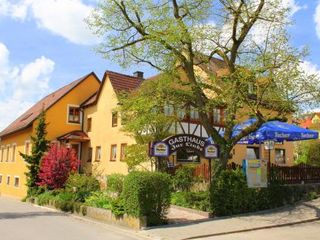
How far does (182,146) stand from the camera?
1820 cm

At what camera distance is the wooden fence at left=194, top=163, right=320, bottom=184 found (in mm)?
20016

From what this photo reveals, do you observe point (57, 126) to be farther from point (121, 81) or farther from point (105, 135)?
point (121, 81)

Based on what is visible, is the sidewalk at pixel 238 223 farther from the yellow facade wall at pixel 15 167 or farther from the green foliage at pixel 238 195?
the yellow facade wall at pixel 15 167

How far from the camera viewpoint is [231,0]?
18.4 m

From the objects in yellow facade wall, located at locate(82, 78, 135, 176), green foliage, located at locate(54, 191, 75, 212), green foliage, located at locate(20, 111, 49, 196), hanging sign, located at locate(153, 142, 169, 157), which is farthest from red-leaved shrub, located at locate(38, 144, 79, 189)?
hanging sign, located at locate(153, 142, 169, 157)

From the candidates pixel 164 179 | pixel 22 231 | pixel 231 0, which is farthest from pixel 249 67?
pixel 22 231

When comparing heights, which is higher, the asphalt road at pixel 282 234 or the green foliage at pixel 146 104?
the green foliage at pixel 146 104

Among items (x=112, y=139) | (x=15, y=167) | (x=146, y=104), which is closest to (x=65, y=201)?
(x=146, y=104)

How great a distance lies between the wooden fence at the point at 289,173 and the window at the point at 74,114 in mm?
18542

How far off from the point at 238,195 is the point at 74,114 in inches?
928

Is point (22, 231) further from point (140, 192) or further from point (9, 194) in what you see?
point (9, 194)

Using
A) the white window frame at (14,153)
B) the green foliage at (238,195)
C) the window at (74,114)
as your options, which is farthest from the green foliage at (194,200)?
the white window frame at (14,153)

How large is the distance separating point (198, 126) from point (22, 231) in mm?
16276

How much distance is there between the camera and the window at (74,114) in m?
38.4
